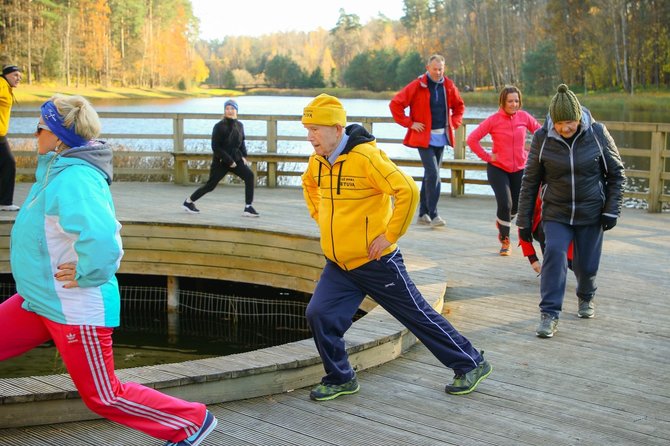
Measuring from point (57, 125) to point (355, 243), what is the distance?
5.19 feet

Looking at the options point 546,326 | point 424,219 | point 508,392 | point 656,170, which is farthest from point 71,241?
point 656,170

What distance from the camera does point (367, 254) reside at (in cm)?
455

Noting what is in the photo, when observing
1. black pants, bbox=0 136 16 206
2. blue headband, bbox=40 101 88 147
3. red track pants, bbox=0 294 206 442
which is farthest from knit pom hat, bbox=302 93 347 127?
black pants, bbox=0 136 16 206

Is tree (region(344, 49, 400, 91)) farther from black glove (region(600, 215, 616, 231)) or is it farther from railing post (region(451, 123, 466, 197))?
black glove (region(600, 215, 616, 231))

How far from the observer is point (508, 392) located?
4.93 metres

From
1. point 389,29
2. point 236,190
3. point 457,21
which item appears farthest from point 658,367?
point 389,29

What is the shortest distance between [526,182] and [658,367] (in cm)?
147

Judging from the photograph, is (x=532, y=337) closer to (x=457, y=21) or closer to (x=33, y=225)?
(x=33, y=225)

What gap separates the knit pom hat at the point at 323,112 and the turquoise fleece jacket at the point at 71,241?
1152 mm

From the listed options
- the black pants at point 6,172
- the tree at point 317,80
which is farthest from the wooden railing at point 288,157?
the tree at point 317,80

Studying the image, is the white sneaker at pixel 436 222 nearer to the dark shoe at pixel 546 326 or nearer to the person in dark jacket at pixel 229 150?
the person in dark jacket at pixel 229 150

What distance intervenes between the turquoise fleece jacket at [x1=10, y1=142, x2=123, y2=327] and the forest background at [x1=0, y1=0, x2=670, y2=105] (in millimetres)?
60633

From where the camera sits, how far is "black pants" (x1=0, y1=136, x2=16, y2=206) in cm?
1048

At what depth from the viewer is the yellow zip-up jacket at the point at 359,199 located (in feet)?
14.4
